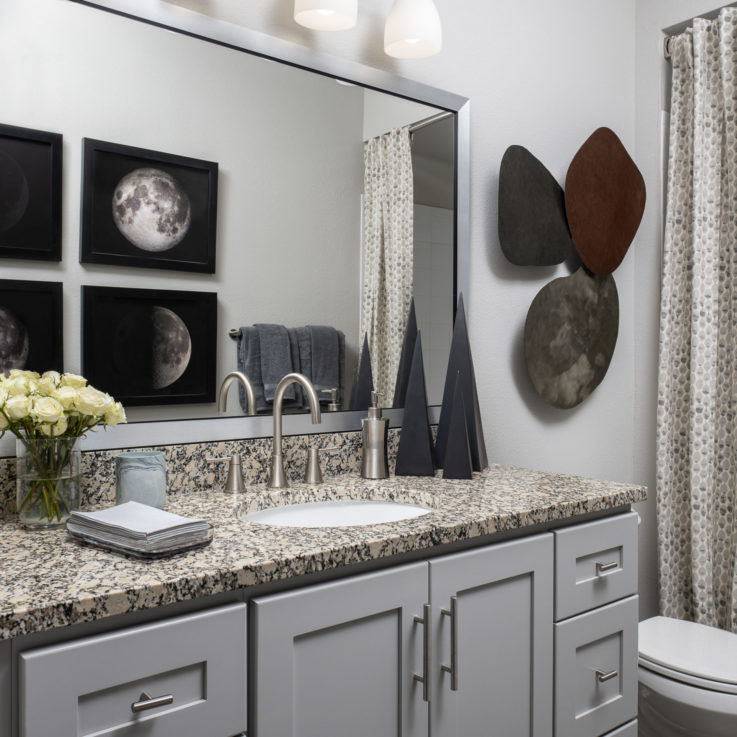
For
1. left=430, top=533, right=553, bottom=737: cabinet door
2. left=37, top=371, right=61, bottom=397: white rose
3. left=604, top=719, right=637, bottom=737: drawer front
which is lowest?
left=604, top=719, right=637, bottom=737: drawer front

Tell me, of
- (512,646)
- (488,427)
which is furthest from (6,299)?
(488,427)

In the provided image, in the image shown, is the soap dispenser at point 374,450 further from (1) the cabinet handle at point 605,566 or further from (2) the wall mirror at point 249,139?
(1) the cabinet handle at point 605,566

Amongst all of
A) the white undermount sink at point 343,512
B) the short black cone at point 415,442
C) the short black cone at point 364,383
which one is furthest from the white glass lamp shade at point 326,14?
the white undermount sink at point 343,512

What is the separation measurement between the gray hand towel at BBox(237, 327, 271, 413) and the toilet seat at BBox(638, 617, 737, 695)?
124 centimetres

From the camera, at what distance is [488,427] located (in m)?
2.20

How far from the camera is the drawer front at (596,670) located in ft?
5.02

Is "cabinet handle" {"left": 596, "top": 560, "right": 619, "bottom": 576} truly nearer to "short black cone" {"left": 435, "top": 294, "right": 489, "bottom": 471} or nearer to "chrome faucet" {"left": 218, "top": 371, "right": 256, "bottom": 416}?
"short black cone" {"left": 435, "top": 294, "right": 489, "bottom": 471}

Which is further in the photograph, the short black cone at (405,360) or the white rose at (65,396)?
the short black cone at (405,360)

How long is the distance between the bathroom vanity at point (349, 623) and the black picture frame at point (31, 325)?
312mm

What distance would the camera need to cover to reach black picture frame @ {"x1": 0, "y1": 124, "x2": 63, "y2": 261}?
1340 millimetres

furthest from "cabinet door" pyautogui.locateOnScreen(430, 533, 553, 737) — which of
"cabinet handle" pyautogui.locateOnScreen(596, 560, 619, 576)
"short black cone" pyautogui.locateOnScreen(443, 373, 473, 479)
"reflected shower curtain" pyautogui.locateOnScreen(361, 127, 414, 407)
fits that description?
"reflected shower curtain" pyautogui.locateOnScreen(361, 127, 414, 407)

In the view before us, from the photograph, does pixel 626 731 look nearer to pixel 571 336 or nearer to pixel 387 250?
pixel 571 336

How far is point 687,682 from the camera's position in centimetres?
183

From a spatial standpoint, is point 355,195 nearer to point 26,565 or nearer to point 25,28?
point 25,28
